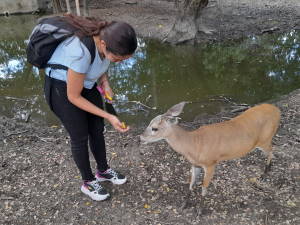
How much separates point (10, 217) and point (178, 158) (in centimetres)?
180

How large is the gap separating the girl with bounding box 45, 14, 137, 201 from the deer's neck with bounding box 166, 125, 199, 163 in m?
0.63

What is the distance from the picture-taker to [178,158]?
148 inches

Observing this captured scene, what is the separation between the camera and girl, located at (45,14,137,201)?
213 centimetres

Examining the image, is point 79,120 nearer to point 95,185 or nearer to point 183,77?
point 95,185

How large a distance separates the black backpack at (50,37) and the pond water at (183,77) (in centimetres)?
266

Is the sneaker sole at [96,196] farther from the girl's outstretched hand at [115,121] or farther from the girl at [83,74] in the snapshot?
the girl's outstretched hand at [115,121]

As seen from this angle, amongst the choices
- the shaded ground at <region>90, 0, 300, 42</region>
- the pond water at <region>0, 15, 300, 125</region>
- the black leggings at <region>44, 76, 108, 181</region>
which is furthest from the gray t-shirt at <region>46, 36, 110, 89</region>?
the shaded ground at <region>90, 0, 300, 42</region>

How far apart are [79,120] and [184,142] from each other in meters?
0.95

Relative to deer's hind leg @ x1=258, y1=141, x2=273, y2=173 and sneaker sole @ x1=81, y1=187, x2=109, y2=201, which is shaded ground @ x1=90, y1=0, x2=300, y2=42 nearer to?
deer's hind leg @ x1=258, y1=141, x2=273, y2=173

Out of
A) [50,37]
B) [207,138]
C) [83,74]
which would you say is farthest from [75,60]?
[207,138]

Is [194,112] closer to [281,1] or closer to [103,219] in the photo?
[103,219]

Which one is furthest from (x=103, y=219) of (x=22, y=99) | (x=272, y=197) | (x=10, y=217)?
(x=22, y=99)

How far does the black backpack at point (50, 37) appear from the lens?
2.17 metres

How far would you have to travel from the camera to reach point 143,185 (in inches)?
134
